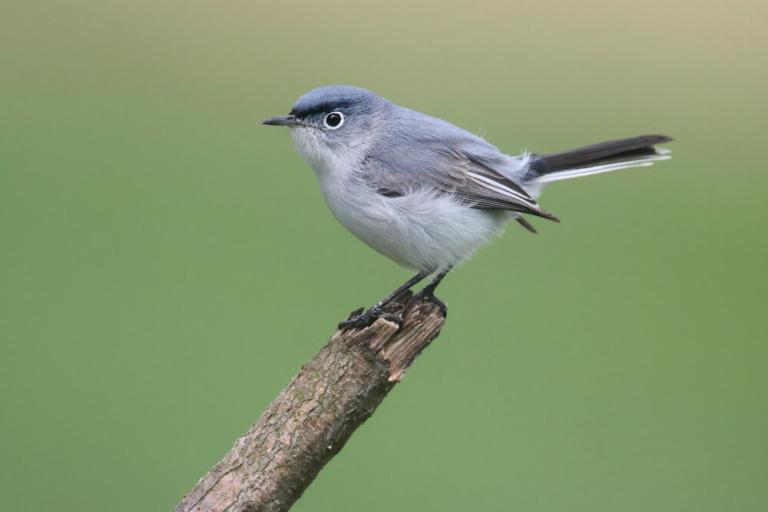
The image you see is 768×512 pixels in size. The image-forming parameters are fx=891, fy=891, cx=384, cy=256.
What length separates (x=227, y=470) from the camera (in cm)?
245

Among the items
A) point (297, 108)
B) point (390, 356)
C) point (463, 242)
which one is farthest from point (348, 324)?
point (297, 108)

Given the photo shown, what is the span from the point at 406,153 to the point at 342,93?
35 cm

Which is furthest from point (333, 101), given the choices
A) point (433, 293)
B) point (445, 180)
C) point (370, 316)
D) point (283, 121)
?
point (370, 316)

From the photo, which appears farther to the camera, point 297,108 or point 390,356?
point 297,108

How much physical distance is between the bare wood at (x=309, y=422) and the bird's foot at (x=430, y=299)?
273mm

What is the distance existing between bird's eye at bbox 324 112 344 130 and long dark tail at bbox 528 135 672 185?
88cm

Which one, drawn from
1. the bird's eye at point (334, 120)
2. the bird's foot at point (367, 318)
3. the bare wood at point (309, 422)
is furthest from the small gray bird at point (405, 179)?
the bare wood at point (309, 422)

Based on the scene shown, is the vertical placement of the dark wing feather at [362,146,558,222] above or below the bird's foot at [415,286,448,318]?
above

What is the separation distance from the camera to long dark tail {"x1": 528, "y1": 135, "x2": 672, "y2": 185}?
12.5ft

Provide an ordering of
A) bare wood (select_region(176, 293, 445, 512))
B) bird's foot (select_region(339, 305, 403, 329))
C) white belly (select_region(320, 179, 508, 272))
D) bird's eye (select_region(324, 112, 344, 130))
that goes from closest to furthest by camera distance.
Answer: bare wood (select_region(176, 293, 445, 512))
bird's foot (select_region(339, 305, 403, 329))
white belly (select_region(320, 179, 508, 272))
bird's eye (select_region(324, 112, 344, 130))

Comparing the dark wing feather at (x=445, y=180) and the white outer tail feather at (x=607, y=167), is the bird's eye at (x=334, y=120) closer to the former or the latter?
the dark wing feather at (x=445, y=180)

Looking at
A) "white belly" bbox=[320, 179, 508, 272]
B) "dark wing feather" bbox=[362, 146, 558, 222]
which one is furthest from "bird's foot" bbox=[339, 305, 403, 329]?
"dark wing feather" bbox=[362, 146, 558, 222]

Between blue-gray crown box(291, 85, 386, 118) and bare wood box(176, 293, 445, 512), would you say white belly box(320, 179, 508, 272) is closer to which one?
blue-gray crown box(291, 85, 386, 118)

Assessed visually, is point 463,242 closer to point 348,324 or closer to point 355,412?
point 348,324
